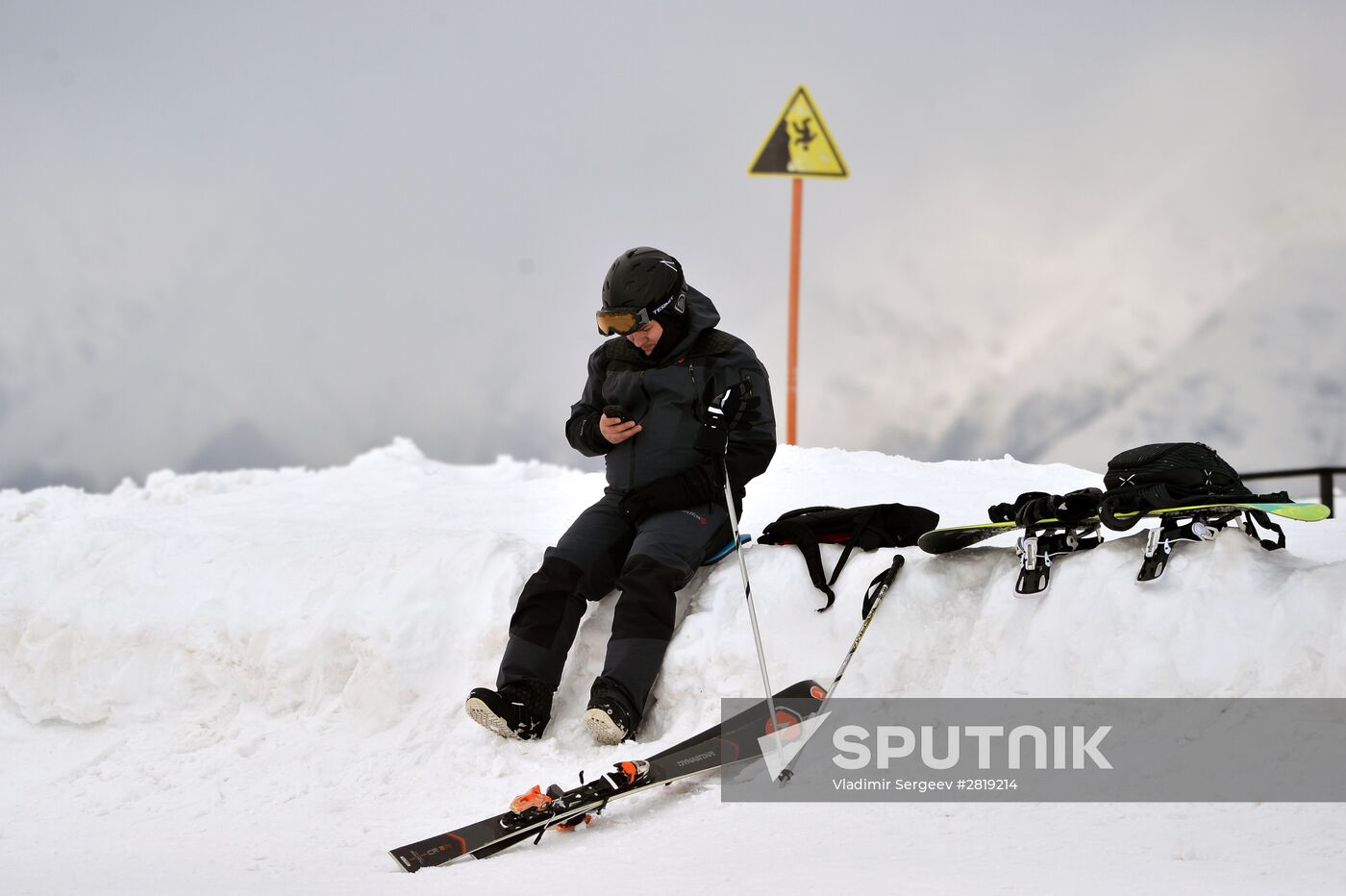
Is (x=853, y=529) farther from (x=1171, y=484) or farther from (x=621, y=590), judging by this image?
(x=1171, y=484)

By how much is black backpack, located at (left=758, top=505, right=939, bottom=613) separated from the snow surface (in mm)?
91

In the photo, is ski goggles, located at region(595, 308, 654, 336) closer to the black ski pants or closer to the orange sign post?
the black ski pants

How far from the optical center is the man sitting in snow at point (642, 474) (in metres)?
3.85

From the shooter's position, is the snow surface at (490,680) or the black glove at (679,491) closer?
the snow surface at (490,680)

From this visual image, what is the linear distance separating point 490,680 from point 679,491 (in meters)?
1.01

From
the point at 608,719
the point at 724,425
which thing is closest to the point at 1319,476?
the point at 724,425

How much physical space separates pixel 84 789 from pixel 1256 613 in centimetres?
407

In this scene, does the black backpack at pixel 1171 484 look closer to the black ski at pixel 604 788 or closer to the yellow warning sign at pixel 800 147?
the black ski at pixel 604 788

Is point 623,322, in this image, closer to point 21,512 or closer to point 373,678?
point 373,678

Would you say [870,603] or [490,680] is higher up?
[870,603]

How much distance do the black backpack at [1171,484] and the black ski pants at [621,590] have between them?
143 cm

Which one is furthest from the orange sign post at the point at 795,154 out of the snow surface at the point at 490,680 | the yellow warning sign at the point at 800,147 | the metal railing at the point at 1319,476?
the metal railing at the point at 1319,476

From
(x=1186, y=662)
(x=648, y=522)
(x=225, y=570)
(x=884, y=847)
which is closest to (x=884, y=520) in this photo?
(x=648, y=522)

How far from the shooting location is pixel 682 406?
412cm
